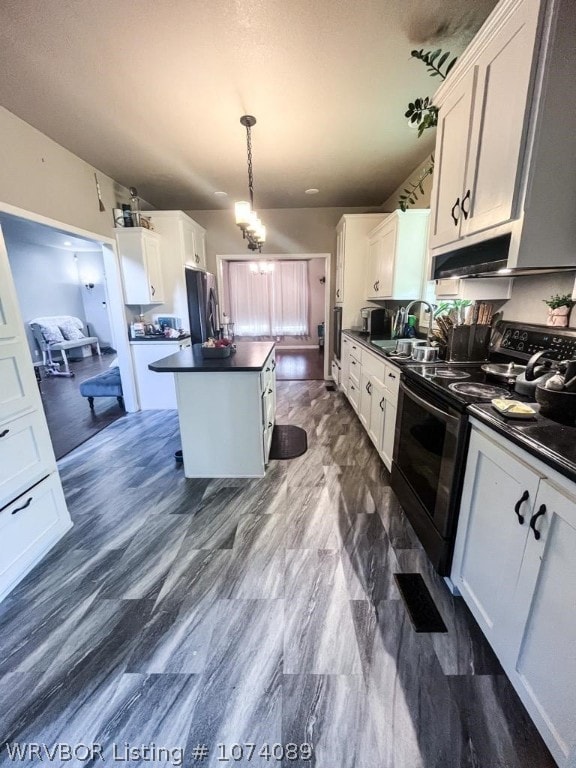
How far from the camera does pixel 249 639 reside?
127 centimetres

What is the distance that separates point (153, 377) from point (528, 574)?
386 centimetres

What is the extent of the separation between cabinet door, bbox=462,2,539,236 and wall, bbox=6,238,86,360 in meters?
7.57

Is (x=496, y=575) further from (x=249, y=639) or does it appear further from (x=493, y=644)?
(x=249, y=639)

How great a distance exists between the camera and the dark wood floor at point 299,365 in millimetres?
5539

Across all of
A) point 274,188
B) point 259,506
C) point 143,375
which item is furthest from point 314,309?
point 259,506

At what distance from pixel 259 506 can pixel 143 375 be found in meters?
2.59

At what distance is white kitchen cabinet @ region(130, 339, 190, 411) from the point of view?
3750 mm

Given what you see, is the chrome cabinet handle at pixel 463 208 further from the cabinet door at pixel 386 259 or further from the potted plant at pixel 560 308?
the cabinet door at pixel 386 259

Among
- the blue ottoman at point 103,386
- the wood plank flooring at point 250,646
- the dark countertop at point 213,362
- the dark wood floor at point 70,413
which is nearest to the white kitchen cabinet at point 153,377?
the blue ottoman at point 103,386

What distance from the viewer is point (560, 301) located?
148cm

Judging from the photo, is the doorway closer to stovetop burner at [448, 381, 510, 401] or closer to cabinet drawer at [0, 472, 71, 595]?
cabinet drawer at [0, 472, 71, 595]

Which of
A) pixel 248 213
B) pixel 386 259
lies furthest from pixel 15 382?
pixel 386 259

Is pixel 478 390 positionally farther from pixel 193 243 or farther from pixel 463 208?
pixel 193 243

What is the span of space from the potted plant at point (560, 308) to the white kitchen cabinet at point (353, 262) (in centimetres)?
279
